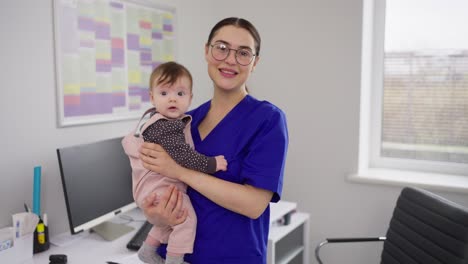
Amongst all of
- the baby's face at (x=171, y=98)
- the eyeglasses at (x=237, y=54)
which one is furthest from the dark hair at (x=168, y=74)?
the eyeglasses at (x=237, y=54)

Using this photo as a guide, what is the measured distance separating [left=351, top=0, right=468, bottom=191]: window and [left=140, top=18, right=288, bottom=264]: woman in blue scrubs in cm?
163

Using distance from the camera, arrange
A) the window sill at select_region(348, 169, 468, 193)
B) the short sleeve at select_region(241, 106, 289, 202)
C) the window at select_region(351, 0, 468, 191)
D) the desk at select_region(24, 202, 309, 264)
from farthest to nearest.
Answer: the window at select_region(351, 0, 468, 191), the window sill at select_region(348, 169, 468, 193), the desk at select_region(24, 202, 309, 264), the short sleeve at select_region(241, 106, 289, 202)

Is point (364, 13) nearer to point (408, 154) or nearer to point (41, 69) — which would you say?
point (408, 154)

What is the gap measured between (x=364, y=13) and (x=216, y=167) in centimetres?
190

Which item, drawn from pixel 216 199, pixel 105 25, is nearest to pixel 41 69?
pixel 105 25

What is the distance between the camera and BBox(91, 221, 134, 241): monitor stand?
2059mm

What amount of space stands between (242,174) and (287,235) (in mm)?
1409

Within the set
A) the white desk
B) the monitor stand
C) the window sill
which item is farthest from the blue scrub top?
the window sill

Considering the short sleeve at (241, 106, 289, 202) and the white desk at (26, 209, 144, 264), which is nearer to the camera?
the short sleeve at (241, 106, 289, 202)

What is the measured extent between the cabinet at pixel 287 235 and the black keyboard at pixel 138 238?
61 centimetres

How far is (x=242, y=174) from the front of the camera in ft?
4.08

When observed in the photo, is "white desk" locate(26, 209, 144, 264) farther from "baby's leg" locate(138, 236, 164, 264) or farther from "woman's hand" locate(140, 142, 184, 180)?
"woman's hand" locate(140, 142, 184, 180)

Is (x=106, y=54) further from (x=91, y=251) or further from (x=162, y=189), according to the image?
(x=162, y=189)

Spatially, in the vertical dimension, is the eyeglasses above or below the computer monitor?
above
